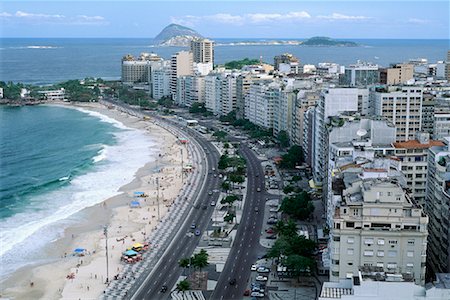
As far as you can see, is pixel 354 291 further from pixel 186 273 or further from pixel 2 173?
pixel 2 173

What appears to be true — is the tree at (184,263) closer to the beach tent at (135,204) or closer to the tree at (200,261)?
the tree at (200,261)

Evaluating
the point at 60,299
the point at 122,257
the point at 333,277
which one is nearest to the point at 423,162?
the point at 333,277

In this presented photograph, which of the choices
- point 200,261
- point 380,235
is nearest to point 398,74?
point 200,261

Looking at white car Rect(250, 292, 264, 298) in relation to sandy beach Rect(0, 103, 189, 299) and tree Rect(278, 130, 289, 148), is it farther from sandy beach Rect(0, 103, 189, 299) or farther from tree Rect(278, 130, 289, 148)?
tree Rect(278, 130, 289, 148)

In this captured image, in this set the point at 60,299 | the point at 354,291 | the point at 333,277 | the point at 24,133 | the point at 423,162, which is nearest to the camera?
the point at 354,291

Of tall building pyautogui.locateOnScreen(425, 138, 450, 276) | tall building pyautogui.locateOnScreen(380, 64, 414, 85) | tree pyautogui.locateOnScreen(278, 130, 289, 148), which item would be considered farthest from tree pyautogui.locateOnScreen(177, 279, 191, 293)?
tall building pyautogui.locateOnScreen(380, 64, 414, 85)
